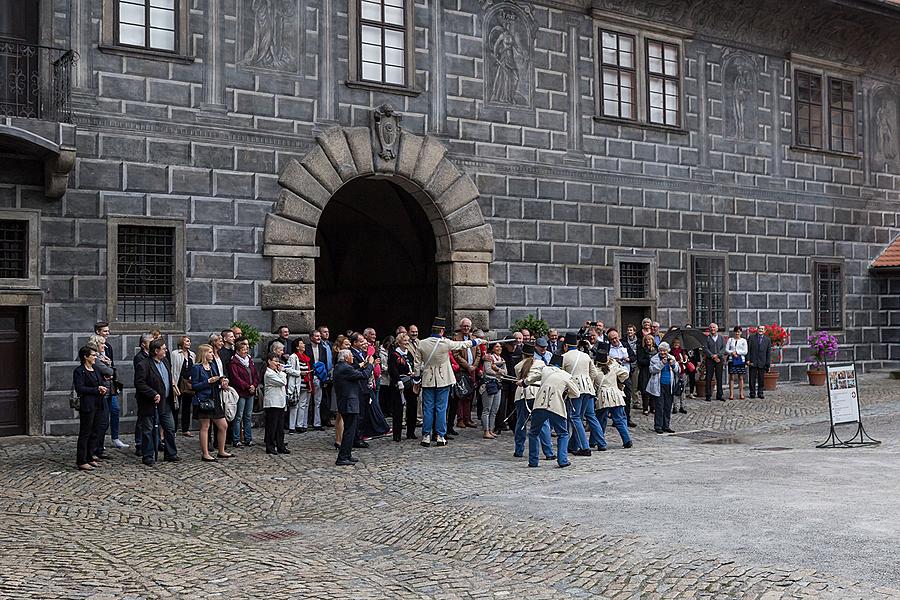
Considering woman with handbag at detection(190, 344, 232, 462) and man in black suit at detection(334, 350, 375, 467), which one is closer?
man in black suit at detection(334, 350, 375, 467)

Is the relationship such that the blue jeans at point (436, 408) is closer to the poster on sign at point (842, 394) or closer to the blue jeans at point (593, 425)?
the blue jeans at point (593, 425)

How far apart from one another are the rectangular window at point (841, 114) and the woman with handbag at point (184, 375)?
16.9m

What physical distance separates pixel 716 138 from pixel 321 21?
9.59 meters

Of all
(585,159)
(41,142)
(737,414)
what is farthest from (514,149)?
(41,142)

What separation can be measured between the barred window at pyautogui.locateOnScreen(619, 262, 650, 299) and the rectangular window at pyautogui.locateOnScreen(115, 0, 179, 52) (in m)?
9.85

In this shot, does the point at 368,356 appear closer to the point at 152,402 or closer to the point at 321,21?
the point at 152,402

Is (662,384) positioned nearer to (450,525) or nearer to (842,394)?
(842,394)

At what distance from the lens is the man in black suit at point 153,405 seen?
43.4ft

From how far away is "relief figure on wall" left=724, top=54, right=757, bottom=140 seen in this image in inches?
930

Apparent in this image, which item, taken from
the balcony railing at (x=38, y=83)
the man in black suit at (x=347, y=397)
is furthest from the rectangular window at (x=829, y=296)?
the balcony railing at (x=38, y=83)

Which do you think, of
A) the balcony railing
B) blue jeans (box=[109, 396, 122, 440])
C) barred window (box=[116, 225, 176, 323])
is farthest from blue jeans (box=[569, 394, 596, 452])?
the balcony railing

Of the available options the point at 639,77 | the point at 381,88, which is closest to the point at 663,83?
the point at 639,77

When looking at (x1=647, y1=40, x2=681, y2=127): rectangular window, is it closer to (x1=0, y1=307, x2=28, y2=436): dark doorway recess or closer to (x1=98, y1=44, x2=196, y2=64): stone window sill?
(x1=98, y1=44, x2=196, y2=64): stone window sill

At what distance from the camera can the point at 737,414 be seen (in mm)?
18734
